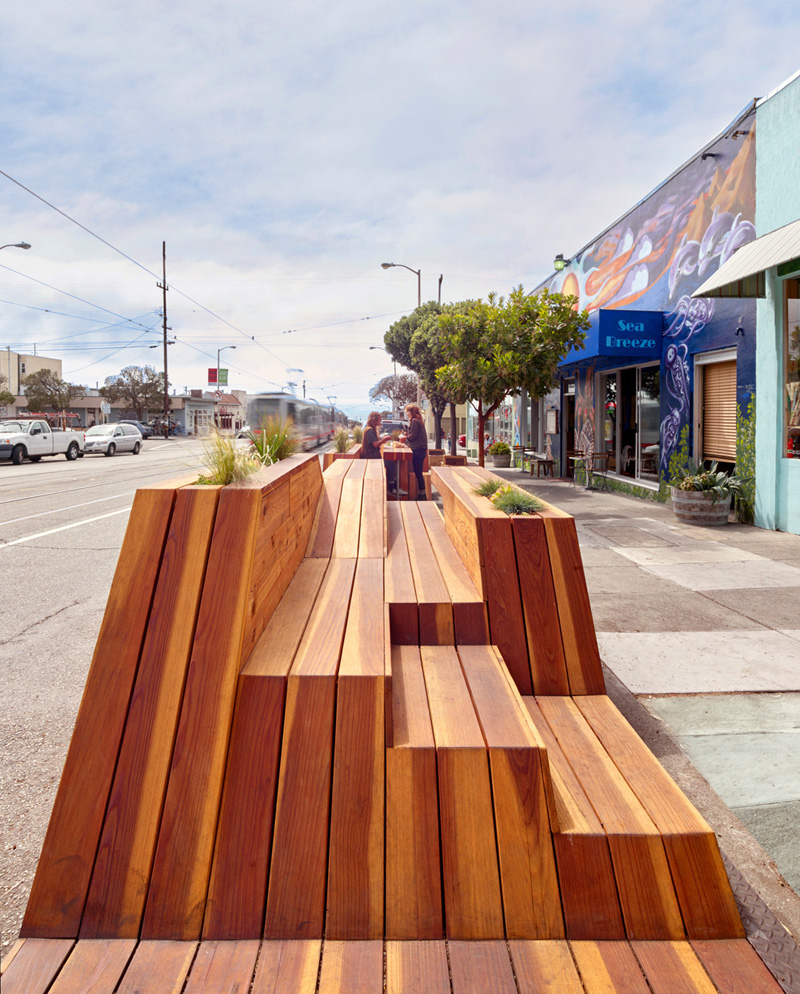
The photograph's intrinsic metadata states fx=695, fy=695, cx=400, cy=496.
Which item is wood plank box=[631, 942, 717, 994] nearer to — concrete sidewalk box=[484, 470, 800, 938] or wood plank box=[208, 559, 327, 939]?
concrete sidewalk box=[484, 470, 800, 938]

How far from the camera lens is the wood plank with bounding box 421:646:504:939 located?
2125 millimetres

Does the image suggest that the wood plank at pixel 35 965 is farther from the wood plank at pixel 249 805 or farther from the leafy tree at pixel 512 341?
the leafy tree at pixel 512 341

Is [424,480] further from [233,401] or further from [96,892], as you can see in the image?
[233,401]

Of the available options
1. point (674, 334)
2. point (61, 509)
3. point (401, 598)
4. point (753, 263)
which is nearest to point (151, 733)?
point (401, 598)

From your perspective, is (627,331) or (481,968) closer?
(481,968)

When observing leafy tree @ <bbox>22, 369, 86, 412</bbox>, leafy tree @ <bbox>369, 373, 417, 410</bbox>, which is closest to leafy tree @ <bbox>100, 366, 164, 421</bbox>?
leafy tree @ <bbox>22, 369, 86, 412</bbox>

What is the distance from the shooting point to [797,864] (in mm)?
2559

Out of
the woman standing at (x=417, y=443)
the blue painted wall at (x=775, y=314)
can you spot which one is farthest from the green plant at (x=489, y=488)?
the blue painted wall at (x=775, y=314)

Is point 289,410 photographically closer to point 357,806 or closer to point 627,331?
Answer: point 627,331

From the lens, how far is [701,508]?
10586 millimetres

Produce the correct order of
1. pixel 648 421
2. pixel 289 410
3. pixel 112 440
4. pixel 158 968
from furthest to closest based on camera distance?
pixel 112 440
pixel 289 410
pixel 648 421
pixel 158 968

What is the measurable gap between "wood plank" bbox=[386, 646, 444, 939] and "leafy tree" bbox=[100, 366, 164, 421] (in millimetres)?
75030

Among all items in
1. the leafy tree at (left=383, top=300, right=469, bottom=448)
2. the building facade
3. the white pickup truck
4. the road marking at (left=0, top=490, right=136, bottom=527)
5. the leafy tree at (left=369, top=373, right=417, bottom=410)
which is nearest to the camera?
the building facade

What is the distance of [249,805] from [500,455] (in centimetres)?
2380
